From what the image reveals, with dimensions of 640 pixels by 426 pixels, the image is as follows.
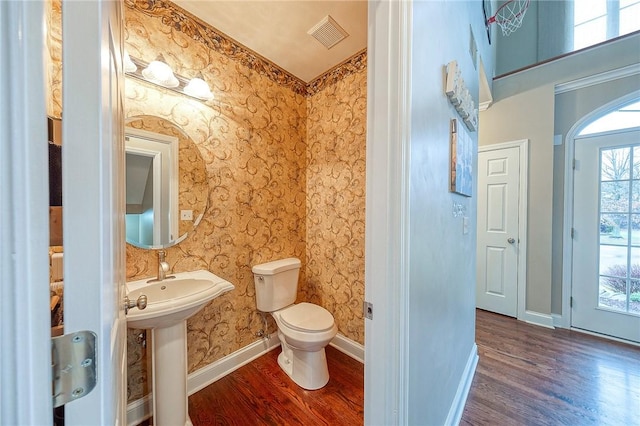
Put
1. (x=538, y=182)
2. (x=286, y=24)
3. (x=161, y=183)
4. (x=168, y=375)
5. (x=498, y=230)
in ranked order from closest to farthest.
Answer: (x=168, y=375) < (x=161, y=183) < (x=286, y=24) < (x=538, y=182) < (x=498, y=230)

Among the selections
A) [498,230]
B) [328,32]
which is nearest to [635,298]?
[498,230]

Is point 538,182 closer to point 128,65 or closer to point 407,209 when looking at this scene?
point 407,209

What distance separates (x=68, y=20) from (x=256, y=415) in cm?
184

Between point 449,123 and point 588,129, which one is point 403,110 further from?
point 588,129

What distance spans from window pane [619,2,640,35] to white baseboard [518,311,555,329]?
289cm

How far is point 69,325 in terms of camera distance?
0.30m

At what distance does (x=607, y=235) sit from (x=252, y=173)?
3375 millimetres

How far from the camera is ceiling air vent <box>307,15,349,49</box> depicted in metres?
1.62

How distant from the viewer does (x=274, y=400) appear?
5.14 ft

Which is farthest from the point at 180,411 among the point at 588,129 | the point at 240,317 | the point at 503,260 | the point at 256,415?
the point at 588,129

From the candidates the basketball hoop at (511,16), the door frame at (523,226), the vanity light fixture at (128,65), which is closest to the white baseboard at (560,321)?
the door frame at (523,226)

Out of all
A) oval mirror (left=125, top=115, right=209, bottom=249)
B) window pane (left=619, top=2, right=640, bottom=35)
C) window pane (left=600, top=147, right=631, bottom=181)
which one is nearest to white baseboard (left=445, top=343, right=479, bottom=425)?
oval mirror (left=125, top=115, right=209, bottom=249)

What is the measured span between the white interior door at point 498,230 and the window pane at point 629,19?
1.36 metres

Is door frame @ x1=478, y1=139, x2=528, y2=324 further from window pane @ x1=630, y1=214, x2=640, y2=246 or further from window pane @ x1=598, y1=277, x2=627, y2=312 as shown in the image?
window pane @ x1=630, y1=214, x2=640, y2=246
